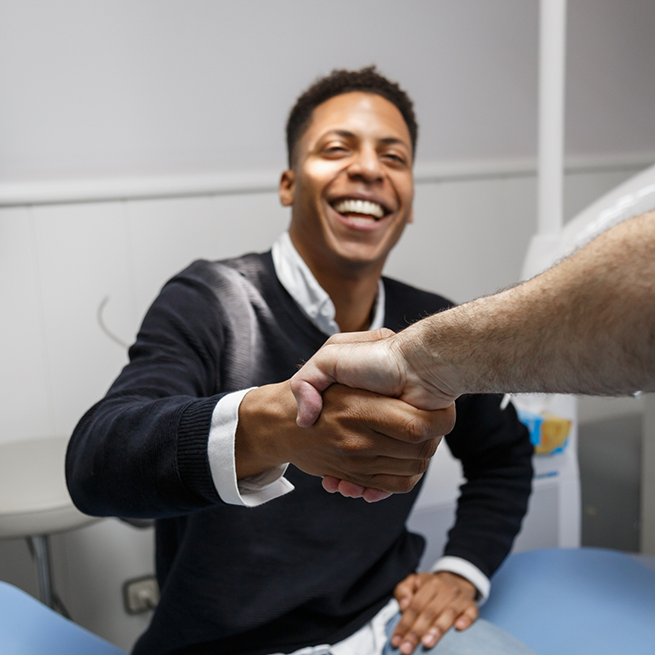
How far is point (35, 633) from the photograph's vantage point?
0.89m

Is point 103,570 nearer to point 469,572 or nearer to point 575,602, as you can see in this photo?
point 469,572

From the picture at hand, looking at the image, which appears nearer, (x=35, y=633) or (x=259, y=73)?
(x=35, y=633)

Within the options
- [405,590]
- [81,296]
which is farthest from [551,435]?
[81,296]

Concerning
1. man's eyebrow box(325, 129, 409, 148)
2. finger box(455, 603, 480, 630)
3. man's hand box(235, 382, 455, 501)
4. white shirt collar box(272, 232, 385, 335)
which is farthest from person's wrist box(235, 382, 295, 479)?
man's eyebrow box(325, 129, 409, 148)

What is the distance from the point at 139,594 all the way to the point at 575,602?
1.08m

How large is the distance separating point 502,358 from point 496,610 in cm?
72

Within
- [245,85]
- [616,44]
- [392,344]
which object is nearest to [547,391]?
[392,344]

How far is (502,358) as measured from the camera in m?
0.51

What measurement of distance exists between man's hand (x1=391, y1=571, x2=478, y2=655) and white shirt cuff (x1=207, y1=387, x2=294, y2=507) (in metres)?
0.40

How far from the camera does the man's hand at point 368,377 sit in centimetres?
61

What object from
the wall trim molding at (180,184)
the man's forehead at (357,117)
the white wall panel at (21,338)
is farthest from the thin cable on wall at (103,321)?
the man's forehead at (357,117)

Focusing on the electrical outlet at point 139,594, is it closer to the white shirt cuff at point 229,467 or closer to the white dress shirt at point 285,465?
the white dress shirt at point 285,465

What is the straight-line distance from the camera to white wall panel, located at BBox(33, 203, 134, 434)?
154 cm

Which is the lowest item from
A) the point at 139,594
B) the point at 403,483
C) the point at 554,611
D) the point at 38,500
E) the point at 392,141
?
the point at 139,594
